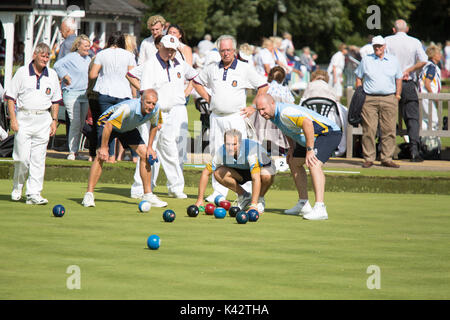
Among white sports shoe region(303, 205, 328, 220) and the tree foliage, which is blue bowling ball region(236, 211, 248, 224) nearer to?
white sports shoe region(303, 205, 328, 220)

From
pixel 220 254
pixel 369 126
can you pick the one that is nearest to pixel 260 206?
pixel 220 254

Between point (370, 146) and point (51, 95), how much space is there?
5095 millimetres

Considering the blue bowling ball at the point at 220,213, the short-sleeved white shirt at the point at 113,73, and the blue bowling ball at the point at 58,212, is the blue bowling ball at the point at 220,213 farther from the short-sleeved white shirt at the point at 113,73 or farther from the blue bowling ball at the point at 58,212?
the short-sleeved white shirt at the point at 113,73

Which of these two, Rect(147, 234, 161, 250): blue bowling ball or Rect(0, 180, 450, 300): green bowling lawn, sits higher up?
Rect(147, 234, 161, 250): blue bowling ball

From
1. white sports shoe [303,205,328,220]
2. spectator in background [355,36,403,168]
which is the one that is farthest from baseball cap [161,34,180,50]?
spectator in background [355,36,403,168]

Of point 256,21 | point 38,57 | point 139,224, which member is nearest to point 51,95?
point 38,57

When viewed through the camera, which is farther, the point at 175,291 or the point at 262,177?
the point at 262,177

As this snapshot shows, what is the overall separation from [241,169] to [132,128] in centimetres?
118

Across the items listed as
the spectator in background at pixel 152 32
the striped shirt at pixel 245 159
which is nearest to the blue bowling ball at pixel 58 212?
the striped shirt at pixel 245 159

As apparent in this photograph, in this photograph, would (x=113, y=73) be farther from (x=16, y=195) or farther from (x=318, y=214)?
(x=318, y=214)

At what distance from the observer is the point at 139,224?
839cm

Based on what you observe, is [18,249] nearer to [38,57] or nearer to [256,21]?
[38,57]

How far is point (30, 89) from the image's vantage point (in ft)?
30.4

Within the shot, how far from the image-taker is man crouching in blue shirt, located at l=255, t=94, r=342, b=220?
8.67 metres
